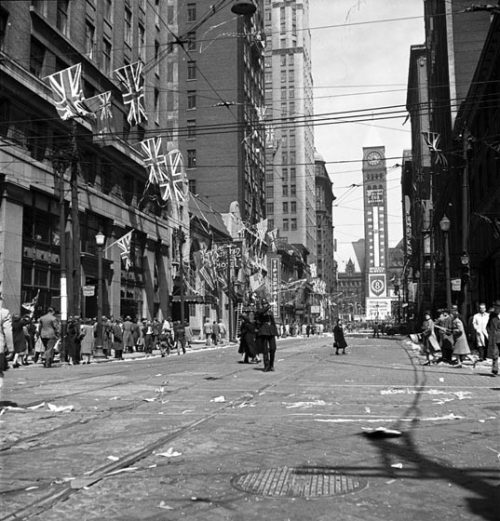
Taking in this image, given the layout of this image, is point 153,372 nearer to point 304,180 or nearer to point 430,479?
point 430,479

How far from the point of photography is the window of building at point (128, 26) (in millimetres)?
40281

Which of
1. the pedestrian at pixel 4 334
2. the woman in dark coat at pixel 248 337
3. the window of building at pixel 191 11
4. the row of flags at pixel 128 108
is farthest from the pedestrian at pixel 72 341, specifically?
the window of building at pixel 191 11

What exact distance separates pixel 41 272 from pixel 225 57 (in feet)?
186

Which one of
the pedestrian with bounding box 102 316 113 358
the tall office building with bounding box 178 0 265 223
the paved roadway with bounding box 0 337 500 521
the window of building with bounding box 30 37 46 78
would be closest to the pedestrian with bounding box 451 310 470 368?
the paved roadway with bounding box 0 337 500 521

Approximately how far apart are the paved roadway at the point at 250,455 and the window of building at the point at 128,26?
107 feet

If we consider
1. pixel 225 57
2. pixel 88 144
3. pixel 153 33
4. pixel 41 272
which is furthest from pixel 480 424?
pixel 225 57

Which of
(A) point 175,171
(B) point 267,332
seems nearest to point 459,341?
(B) point 267,332

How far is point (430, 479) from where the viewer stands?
572cm

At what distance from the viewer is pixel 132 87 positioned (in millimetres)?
35094

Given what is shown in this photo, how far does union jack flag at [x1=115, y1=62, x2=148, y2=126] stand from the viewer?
34250mm

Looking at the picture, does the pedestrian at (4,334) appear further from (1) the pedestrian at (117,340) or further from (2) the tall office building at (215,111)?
(2) the tall office building at (215,111)

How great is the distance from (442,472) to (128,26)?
133 feet

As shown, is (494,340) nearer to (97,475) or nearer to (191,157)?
(97,475)

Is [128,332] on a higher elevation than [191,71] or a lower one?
lower
